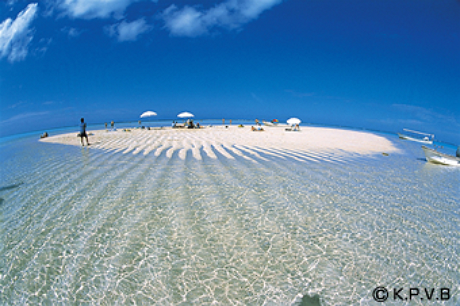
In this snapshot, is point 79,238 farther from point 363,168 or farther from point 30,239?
point 363,168

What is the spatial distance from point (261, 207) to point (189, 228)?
221cm

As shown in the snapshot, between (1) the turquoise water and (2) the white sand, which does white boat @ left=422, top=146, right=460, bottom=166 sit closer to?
(2) the white sand

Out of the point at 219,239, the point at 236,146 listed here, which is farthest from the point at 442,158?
the point at 219,239

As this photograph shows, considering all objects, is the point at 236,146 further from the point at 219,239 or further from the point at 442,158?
the point at 442,158

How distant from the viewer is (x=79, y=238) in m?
4.66

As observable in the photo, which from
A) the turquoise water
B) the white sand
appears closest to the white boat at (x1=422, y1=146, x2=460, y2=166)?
the white sand

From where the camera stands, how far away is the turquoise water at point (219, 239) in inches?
136

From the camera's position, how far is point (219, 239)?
15.5 ft

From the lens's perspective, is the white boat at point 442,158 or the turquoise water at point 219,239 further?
the white boat at point 442,158

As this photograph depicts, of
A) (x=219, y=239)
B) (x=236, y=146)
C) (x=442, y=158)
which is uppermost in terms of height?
(x=236, y=146)

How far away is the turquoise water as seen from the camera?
345cm

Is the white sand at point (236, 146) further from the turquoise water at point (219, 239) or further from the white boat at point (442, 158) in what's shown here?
the turquoise water at point (219, 239)

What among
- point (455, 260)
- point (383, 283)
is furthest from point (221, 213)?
point (455, 260)

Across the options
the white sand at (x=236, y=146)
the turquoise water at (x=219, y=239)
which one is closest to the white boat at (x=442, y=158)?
the white sand at (x=236, y=146)
